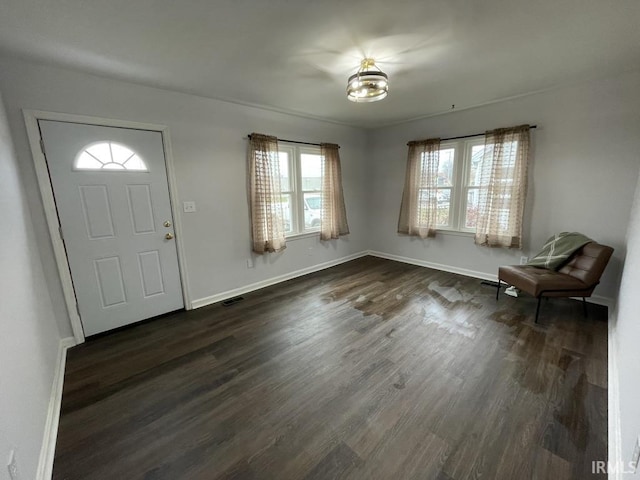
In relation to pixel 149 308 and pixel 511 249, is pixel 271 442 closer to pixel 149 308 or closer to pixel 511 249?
pixel 149 308

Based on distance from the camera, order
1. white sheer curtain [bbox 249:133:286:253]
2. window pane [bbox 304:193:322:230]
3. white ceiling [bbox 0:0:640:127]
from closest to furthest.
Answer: white ceiling [bbox 0:0:640:127] < white sheer curtain [bbox 249:133:286:253] < window pane [bbox 304:193:322:230]

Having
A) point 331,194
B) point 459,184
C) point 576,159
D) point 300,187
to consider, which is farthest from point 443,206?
point 300,187

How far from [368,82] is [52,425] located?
323 cm

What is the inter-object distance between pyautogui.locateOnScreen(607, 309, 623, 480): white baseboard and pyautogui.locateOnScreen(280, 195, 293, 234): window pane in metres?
3.57

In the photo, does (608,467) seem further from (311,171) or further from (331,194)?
(311,171)

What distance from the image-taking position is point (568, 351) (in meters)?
2.20

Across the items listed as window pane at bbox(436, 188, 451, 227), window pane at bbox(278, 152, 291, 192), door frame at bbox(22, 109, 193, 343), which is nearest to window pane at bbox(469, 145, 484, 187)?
window pane at bbox(436, 188, 451, 227)

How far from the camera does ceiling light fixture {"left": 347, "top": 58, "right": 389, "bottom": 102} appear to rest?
7.16 feet

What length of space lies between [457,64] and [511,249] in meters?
2.53

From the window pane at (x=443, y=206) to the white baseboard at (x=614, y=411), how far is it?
2315 mm

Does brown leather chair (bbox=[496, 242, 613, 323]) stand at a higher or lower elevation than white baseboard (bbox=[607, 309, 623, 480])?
higher

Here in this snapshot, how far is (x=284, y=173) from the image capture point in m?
3.95

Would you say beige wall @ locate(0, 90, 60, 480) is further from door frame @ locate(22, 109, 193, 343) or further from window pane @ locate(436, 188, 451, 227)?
window pane @ locate(436, 188, 451, 227)

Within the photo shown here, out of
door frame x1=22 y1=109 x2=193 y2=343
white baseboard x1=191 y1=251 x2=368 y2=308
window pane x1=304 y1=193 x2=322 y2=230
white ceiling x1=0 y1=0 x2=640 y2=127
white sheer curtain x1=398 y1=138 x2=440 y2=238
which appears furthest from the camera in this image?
window pane x1=304 y1=193 x2=322 y2=230
